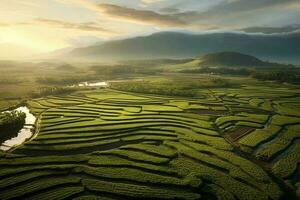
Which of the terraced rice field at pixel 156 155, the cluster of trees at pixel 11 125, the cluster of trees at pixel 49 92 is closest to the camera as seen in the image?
the terraced rice field at pixel 156 155

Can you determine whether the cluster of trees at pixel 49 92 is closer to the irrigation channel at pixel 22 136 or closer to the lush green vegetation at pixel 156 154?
the lush green vegetation at pixel 156 154

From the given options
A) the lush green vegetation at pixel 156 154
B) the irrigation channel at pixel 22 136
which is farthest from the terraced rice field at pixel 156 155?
the irrigation channel at pixel 22 136

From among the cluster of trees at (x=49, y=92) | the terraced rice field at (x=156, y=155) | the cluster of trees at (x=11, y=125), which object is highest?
the cluster of trees at (x=49, y=92)

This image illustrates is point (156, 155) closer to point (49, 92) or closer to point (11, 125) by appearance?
point (11, 125)

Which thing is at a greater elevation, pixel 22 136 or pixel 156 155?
pixel 22 136

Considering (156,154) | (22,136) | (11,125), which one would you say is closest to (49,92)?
(11,125)

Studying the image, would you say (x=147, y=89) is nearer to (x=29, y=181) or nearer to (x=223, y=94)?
(x=223, y=94)
